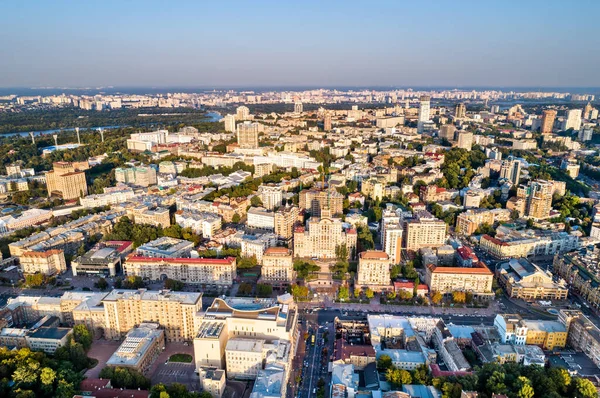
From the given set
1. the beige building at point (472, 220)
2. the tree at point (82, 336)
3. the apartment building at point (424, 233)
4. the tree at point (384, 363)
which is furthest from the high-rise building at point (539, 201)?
the tree at point (82, 336)

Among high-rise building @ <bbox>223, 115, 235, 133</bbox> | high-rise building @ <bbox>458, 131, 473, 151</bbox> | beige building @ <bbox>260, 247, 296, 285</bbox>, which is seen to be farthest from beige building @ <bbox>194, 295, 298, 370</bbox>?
high-rise building @ <bbox>223, 115, 235, 133</bbox>

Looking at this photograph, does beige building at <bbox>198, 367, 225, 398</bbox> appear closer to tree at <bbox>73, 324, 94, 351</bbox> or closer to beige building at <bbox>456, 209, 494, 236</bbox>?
tree at <bbox>73, 324, 94, 351</bbox>

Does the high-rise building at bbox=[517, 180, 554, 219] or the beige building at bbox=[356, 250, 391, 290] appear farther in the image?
the high-rise building at bbox=[517, 180, 554, 219]

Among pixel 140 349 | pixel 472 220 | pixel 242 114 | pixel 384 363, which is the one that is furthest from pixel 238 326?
pixel 242 114

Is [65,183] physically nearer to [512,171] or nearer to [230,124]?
[230,124]

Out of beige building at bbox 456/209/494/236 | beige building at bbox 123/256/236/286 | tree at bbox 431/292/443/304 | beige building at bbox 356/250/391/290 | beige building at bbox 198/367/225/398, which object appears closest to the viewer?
beige building at bbox 198/367/225/398

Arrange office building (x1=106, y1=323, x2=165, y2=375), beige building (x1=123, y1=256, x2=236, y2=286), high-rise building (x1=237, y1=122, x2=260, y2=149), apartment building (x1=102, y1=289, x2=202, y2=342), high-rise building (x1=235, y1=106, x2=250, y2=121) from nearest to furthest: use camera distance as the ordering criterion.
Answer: office building (x1=106, y1=323, x2=165, y2=375), apartment building (x1=102, y1=289, x2=202, y2=342), beige building (x1=123, y1=256, x2=236, y2=286), high-rise building (x1=237, y1=122, x2=260, y2=149), high-rise building (x1=235, y1=106, x2=250, y2=121)

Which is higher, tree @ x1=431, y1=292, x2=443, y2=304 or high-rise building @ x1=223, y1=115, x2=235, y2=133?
high-rise building @ x1=223, y1=115, x2=235, y2=133

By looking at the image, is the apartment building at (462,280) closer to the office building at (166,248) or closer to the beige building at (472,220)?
the beige building at (472,220)
